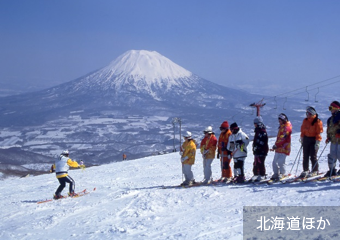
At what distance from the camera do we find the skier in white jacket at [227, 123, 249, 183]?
861 cm

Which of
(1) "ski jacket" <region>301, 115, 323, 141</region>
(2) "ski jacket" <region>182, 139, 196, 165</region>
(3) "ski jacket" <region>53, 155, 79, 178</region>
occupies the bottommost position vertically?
(3) "ski jacket" <region>53, 155, 79, 178</region>

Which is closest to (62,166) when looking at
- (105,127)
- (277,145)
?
(277,145)

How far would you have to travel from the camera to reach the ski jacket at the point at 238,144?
861cm

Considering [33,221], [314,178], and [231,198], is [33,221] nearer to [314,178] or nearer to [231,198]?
[231,198]

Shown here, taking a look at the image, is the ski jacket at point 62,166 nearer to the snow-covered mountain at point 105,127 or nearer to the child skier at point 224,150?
the child skier at point 224,150

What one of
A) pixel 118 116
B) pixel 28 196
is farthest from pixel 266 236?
pixel 118 116

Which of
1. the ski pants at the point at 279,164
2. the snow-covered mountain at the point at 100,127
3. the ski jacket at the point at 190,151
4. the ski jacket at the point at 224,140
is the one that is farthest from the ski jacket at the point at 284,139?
the snow-covered mountain at the point at 100,127

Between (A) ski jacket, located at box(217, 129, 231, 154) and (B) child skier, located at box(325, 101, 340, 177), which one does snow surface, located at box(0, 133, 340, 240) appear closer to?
(B) child skier, located at box(325, 101, 340, 177)

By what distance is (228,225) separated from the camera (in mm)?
5645

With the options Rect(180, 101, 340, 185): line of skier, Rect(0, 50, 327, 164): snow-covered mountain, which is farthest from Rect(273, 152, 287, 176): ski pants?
Rect(0, 50, 327, 164): snow-covered mountain

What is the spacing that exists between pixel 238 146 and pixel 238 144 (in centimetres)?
5

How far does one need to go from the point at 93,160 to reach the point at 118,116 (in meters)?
83.8

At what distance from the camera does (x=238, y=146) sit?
8.66m

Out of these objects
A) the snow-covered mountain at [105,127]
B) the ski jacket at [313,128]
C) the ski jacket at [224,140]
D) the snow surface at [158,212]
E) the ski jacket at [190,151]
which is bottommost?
the snow-covered mountain at [105,127]
